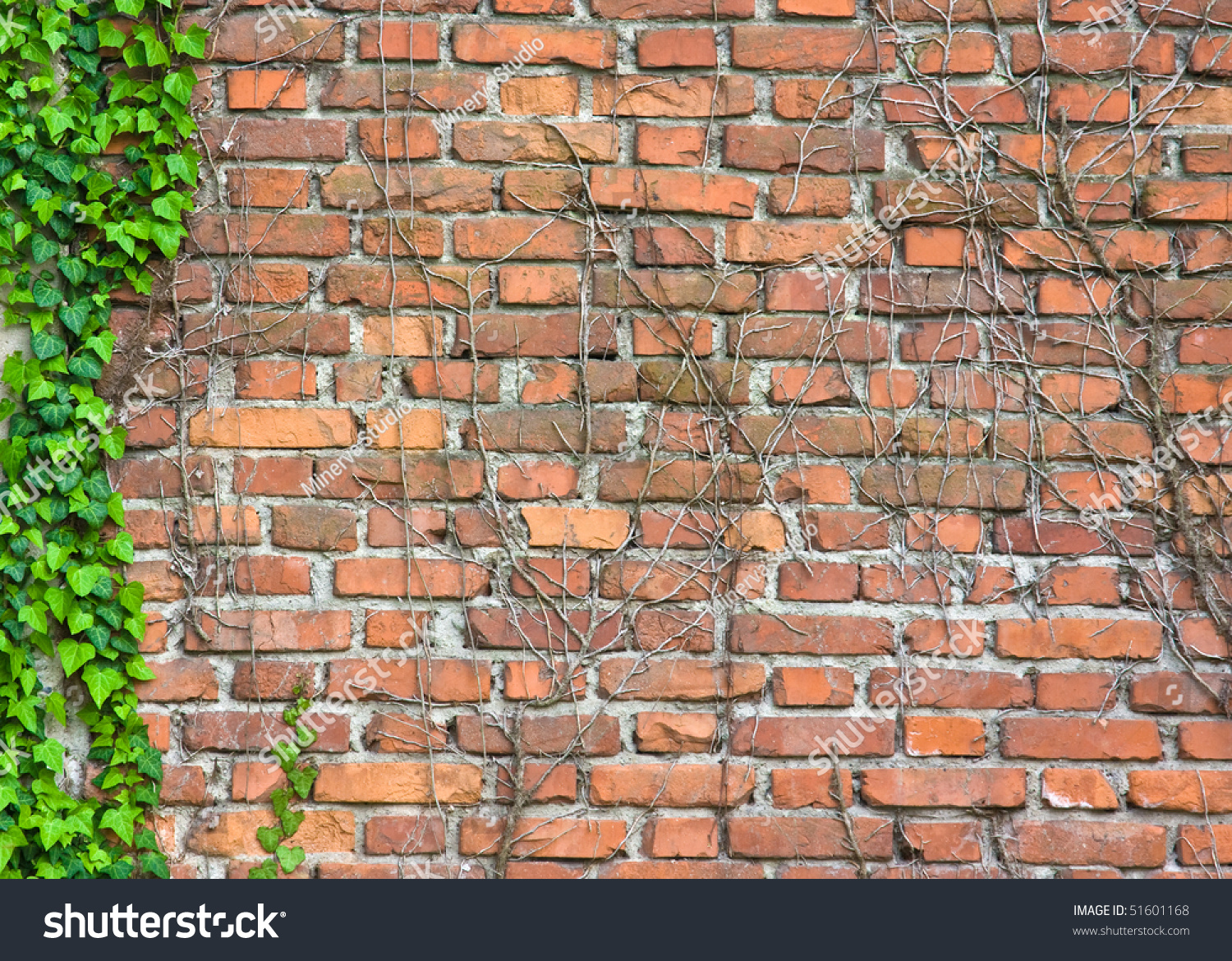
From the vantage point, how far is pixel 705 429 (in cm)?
163

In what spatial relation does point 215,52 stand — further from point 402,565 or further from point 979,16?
point 979,16

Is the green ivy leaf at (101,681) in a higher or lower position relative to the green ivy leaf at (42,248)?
lower

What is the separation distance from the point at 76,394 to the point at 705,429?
3.71 feet

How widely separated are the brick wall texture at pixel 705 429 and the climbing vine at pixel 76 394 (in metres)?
0.06

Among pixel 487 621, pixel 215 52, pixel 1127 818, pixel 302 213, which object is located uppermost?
pixel 215 52

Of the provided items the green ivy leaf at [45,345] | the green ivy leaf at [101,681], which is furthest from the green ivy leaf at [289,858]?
the green ivy leaf at [45,345]

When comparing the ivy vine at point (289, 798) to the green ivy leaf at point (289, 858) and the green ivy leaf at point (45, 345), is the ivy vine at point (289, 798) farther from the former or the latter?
the green ivy leaf at point (45, 345)

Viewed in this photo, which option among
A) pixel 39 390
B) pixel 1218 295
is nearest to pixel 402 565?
pixel 39 390

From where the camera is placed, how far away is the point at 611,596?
5.31 feet

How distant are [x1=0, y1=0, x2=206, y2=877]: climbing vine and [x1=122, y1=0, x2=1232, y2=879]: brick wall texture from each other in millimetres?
61

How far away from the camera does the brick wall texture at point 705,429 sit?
1.60 m

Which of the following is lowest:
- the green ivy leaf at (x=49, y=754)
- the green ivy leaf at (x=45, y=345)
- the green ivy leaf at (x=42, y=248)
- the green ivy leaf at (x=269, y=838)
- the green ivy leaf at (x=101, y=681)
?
the green ivy leaf at (x=269, y=838)

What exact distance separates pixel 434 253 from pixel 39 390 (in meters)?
0.73

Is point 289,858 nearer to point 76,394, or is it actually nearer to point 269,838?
point 269,838
